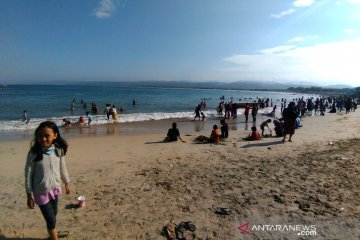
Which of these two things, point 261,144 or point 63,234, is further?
point 261,144

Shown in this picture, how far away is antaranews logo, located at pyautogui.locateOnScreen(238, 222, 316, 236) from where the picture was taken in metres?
4.29

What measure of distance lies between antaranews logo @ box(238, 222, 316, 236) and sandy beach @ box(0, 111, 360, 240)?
6cm

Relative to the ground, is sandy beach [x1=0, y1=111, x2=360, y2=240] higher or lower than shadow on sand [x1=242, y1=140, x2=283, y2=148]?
lower

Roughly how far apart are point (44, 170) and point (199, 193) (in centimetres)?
350

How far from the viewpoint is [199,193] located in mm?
5871

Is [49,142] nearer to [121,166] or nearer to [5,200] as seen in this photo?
[5,200]

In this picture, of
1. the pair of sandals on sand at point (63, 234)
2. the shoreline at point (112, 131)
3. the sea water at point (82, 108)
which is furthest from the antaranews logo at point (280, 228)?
the sea water at point (82, 108)

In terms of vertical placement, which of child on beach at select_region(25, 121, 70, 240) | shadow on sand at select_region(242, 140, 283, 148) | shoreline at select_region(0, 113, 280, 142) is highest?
child on beach at select_region(25, 121, 70, 240)

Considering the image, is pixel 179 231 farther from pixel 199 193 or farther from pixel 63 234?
pixel 63 234

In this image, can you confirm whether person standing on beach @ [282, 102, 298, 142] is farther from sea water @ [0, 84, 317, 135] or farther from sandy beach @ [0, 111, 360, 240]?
sea water @ [0, 84, 317, 135]

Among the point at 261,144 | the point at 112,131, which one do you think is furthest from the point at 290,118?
the point at 112,131

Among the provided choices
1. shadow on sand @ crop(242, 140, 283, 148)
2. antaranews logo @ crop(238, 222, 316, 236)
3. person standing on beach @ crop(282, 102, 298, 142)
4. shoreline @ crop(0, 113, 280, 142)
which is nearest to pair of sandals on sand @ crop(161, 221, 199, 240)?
antaranews logo @ crop(238, 222, 316, 236)

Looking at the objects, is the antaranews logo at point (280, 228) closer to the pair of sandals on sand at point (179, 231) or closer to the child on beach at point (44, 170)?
the pair of sandals on sand at point (179, 231)

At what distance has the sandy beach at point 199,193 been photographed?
4.43 metres
